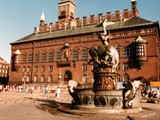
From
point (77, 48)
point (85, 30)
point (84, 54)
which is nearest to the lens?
point (84, 54)

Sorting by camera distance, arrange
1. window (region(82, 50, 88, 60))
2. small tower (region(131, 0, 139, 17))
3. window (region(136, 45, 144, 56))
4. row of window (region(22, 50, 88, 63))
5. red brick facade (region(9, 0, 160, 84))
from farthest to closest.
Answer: row of window (region(22, 50, 88, 63))
window (region(82, 50, 88, 60))
small tower (region(131, 0, 139, 17))
red brick facade (region(9, 0, 160, 84))
window (region(136, 45, 144, 56))

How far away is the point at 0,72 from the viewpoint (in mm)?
79500

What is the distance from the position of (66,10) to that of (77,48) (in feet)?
59.8

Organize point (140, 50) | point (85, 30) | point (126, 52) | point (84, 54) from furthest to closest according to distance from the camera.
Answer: point (85, 30)
point (84, 54)
point (126, 52)
point (140, 50)

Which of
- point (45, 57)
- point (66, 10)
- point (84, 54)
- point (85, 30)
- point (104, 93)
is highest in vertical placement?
point (66, 10)

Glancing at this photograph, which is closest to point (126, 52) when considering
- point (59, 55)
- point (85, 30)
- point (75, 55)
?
point (85, 30)

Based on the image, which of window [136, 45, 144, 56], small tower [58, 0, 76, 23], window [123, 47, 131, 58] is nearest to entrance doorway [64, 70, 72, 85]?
window [123, 47, 131, 58]

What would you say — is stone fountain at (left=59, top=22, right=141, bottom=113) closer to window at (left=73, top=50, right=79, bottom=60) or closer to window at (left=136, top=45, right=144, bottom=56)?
window at (left=136, top=45, right=144, bottom=56)

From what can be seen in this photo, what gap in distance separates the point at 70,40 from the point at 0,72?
48.9 meters

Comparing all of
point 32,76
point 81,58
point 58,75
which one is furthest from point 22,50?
point 81,58

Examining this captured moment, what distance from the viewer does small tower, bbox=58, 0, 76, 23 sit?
5509 cm

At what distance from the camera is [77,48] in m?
42.7

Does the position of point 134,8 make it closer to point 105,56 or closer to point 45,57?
point 45,57

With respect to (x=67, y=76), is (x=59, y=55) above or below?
above
